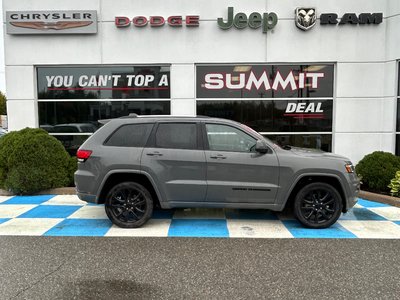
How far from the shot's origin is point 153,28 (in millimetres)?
9438

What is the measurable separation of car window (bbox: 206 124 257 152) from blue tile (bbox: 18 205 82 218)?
323 cm

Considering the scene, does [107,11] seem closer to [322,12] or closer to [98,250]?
[322,12]

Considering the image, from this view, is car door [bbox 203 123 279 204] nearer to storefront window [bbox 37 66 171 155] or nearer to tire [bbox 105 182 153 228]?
tire [bbox 105 182 153 228]

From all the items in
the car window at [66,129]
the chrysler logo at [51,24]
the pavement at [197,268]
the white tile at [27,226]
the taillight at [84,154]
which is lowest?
the white tile at [27,226]

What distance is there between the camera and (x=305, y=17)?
9.23 meters

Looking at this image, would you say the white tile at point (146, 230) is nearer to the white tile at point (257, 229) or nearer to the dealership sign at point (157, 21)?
the white tile at point (257, 229)

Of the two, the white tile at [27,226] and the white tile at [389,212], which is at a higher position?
the white tile at [27,226]

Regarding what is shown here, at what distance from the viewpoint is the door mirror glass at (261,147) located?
211 inches

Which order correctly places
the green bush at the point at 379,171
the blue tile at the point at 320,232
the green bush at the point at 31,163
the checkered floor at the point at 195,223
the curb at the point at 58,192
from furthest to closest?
the curb at the point at 58,192 → the green bush at the point at 31,163 → the green bush at the point at 379,171 → the checkered floor at the point at 195,223 → the blue tile at the point at 320,232

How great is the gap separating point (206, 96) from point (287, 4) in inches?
134

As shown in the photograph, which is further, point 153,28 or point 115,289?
point 153,28

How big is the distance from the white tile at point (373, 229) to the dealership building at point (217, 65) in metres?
4.01

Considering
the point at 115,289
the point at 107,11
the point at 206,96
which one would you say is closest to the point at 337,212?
the point at 115,289

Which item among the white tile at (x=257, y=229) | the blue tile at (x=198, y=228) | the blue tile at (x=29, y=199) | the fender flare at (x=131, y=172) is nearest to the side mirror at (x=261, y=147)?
the white tile at (x=257, y=229)
